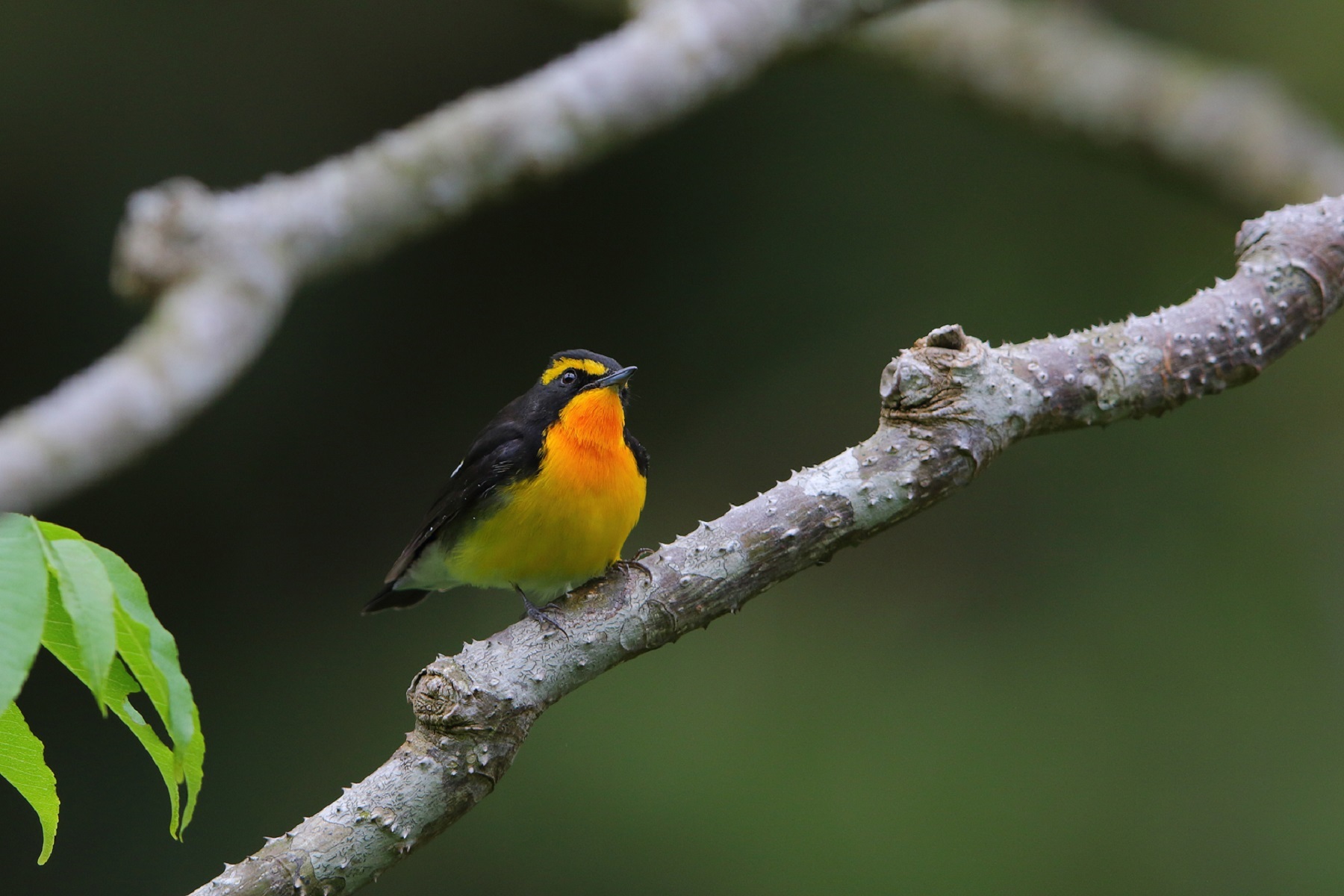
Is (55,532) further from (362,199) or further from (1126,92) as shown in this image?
(1126,92)

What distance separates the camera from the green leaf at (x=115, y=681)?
1.56m

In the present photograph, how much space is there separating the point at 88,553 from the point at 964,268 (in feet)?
21.7

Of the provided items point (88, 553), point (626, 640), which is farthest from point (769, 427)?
point (88, 553)

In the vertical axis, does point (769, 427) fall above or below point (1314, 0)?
below

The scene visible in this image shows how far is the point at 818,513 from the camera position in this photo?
239 cm

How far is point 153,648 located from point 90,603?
117mm

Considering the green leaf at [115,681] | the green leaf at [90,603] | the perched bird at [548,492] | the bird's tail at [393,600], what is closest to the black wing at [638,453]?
the perched bird at [548,492]

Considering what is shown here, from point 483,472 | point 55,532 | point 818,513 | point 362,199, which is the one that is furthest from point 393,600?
point 55,532

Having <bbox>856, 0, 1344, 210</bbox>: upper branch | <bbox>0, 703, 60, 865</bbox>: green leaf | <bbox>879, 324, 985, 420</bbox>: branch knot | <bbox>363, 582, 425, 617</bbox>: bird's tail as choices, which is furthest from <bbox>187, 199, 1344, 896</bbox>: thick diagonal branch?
<bbox>856, 0, 1344, 210</bbox>: upper branch

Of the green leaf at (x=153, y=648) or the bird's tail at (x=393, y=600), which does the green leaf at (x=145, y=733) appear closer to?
the green leaf at (x=153, y=648)

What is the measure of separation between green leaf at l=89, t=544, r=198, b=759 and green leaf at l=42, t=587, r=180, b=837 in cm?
7

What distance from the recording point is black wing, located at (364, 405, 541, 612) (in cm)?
363

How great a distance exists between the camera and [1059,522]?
770cm

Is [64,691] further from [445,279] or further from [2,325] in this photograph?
[445,279]
